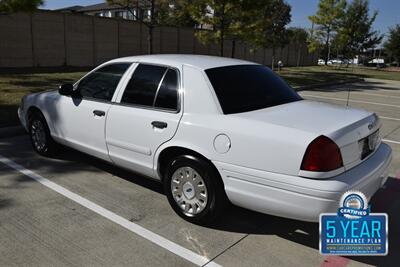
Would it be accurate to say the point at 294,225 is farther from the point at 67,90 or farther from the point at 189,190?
the point at 67,90

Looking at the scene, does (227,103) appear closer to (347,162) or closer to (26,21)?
(347,162)

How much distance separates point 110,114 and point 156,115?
2.33 ft

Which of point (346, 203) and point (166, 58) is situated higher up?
point (166, 58)

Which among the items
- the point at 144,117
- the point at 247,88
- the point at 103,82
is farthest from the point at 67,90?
the point at 247,88

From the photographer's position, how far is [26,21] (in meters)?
21.3

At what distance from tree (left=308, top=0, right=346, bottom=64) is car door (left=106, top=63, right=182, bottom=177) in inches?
1273

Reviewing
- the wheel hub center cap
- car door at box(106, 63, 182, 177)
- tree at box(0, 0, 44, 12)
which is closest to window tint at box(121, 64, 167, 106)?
car door at box(106, 63, 182, 177)

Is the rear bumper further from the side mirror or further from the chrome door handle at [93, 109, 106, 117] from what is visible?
the side mirror

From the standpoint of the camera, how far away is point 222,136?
3.43 meters

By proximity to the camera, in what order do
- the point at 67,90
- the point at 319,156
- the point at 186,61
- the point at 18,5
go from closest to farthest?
the point at 319,156 → the point at 186,61 → the point at 67,90 → the point at 18,5

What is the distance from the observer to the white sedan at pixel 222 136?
311cm

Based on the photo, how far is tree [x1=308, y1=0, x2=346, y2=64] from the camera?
33125 mm

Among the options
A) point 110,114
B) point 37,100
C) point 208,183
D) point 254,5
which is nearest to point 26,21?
point 254,5

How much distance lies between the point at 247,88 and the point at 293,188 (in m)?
1.30
